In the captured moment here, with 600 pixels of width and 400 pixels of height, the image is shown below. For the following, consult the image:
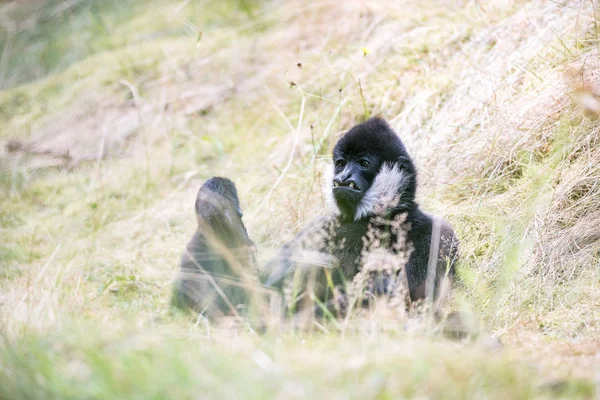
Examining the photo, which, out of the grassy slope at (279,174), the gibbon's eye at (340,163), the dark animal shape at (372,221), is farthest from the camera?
the gibbon's eye at (340,163)

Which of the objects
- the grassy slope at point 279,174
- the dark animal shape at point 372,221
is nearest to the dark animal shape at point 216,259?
the grassy slope at point 279,174

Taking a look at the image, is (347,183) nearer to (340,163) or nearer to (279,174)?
(340,163)

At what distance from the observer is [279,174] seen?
280 inches

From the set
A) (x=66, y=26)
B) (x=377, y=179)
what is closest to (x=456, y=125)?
(x=377, y=179)

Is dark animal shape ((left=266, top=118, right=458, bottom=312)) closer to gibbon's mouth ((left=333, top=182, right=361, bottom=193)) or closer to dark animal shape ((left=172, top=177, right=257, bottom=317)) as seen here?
gibbon's mouth ((left=333, top=182, right=361, bottom=193))

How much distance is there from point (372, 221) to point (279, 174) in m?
2.56

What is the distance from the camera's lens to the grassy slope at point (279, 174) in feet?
8.64

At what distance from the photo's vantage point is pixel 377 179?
15.5ft

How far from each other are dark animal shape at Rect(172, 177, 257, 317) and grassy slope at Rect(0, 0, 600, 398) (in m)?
0.27

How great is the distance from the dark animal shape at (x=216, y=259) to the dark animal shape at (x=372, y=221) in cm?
40

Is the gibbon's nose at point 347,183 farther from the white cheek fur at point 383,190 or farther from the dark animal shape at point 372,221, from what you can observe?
the white cheek fur at point 383,190

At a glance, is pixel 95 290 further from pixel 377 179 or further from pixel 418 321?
pixel 418 321

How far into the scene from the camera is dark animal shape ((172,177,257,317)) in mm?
4445

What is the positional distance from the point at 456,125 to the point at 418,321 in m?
3.22
